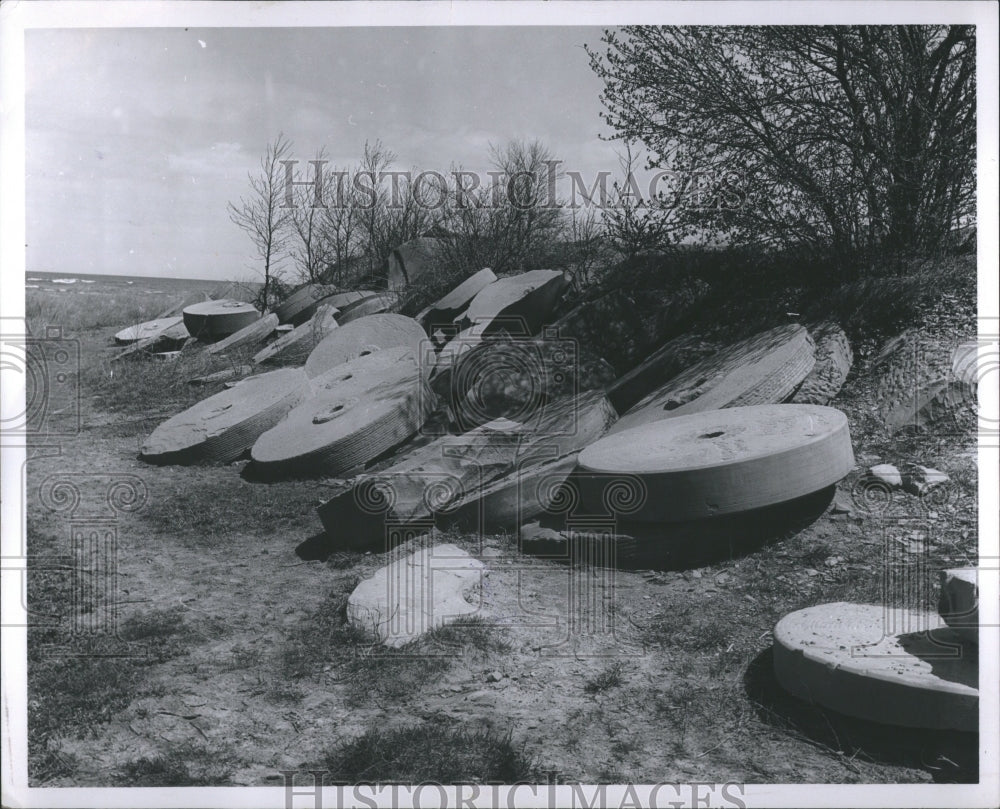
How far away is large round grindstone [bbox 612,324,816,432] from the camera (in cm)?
504

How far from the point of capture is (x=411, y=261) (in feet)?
26.5

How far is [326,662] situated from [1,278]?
2507mm

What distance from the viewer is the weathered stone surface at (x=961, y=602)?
3664 millimetres

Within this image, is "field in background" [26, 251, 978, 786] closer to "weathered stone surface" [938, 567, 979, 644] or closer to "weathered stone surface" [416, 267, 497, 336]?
"weathered stone surface" [938, 567, 979, 644]

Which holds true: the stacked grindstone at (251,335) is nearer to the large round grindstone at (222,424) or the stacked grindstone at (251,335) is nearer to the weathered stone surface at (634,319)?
the large round grindstone at (222,424)

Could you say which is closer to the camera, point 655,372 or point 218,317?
point 655,372

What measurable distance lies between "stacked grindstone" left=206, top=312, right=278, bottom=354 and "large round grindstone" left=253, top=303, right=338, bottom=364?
39 centimetres

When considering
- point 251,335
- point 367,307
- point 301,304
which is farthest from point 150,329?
point 367,307

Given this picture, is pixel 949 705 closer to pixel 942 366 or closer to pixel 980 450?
pixel 980 450

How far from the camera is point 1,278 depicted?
165 inches

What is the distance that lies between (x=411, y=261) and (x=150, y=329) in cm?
293

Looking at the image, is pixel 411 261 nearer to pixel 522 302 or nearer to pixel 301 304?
pixel 301 304

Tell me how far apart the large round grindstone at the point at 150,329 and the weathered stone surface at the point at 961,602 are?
6.90 meters
